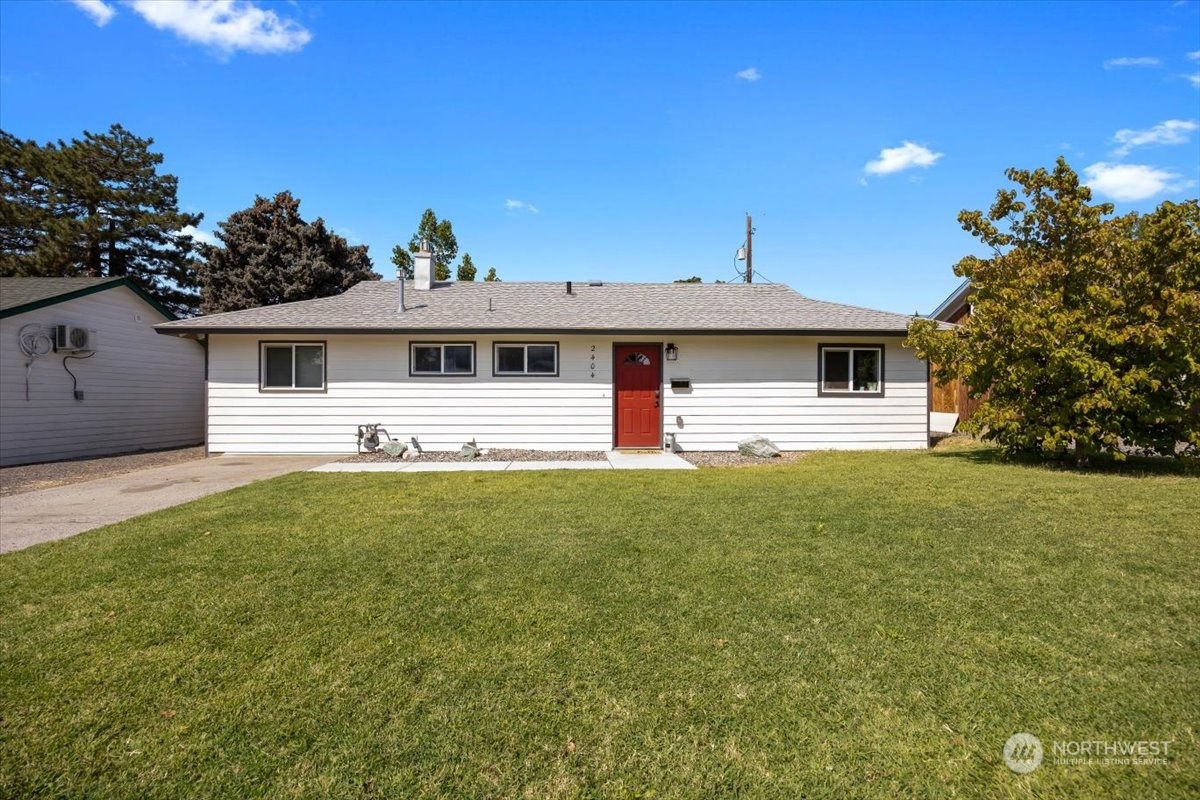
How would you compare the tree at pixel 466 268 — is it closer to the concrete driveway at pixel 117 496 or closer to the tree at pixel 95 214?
the tree at pixel 95 214

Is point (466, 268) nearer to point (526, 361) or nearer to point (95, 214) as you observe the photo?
point (95, 214)

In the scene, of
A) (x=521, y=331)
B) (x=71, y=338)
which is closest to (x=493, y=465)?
(x=521, y=331)

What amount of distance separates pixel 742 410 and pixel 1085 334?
18.0ft

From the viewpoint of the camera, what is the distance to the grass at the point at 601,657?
2027 millimetres

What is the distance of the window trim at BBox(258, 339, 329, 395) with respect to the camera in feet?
37.7

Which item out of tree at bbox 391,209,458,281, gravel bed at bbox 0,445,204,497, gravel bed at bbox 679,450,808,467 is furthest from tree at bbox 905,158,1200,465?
tree at bbox 391,209,458,281

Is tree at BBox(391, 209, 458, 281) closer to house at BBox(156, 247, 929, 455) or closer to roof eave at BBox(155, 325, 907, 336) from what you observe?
house at BBox(156, 247, 929, 455)

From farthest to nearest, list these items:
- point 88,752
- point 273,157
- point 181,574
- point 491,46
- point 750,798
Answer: point 273,157 < point 491,46 < point 181,574 < point 88,752 < point 750,798

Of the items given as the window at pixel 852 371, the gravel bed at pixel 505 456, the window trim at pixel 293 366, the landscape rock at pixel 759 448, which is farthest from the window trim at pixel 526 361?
the window at pixel 852 371

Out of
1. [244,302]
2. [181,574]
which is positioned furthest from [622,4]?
[244,302]

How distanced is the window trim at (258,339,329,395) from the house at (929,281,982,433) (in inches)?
591

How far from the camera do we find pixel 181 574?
13.4 ft

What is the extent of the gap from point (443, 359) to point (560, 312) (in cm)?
264

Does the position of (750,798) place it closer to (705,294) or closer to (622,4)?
(622,4)
